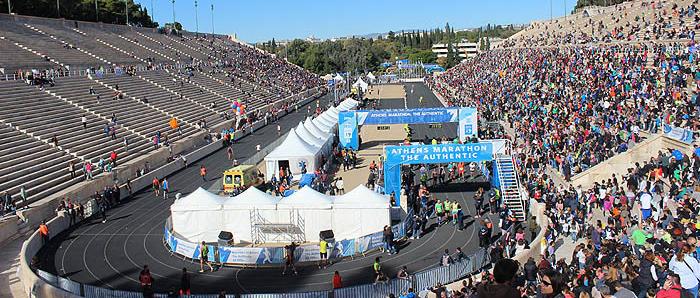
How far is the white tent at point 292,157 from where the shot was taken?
101ft

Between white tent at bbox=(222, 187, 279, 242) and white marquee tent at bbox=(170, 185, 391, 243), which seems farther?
white tent at bbox=(222, 187, 279, 242)

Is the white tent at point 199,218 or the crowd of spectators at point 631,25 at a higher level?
the crowd of spectators at point 631,25

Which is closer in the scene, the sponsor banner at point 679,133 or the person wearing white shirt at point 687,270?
the person wearing white shirt at point 687,270

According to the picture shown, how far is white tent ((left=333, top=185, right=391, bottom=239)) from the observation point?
19938mm

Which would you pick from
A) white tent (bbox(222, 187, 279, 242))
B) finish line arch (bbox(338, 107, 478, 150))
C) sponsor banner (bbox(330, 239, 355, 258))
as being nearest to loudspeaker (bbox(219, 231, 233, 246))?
white tent (bbox(222, 187, 279, 242))

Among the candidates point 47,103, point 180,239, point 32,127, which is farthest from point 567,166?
point 47,103

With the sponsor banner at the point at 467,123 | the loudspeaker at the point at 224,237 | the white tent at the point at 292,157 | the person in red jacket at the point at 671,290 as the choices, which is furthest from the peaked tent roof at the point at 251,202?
the sponsor banner at the point at 467,123

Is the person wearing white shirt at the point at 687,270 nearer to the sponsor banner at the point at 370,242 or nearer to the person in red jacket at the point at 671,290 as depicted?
the person in red jacket at the point at 671,290

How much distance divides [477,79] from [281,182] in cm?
4403

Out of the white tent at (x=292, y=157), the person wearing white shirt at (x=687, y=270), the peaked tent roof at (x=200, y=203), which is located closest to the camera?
the person wearing white shirt at (x=687, y=270)

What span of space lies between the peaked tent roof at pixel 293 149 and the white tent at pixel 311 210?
35.1 ft

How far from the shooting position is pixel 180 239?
792 inches

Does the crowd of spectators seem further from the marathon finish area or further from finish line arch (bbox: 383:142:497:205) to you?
the marathon finish area

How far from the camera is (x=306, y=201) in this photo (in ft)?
66.0
